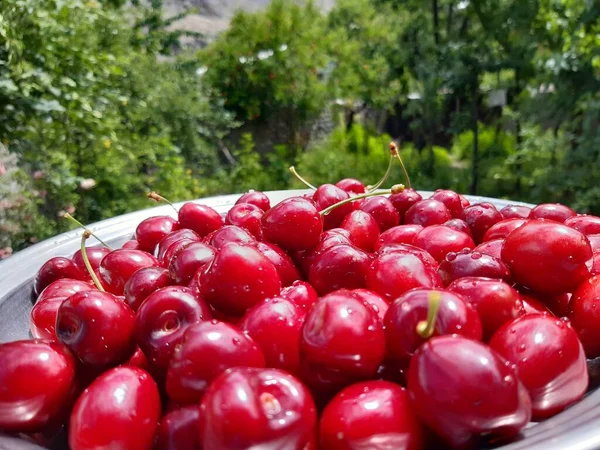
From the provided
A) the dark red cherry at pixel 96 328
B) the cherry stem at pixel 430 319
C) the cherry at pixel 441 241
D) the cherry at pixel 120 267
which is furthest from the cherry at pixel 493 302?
the cherry at pixel 120 267

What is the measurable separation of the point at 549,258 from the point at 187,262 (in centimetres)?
54

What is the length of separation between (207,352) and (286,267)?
31 cm

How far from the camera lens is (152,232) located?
1136mm

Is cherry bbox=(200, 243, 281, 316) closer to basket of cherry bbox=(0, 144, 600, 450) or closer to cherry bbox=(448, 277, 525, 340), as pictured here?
basket of cherry bbox=(0, 144, 600, 450)

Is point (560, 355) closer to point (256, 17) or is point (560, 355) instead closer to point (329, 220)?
point (329, 220)

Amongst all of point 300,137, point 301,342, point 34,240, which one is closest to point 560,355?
point 301,342

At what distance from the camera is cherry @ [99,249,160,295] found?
927mm

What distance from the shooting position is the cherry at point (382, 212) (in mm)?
1147

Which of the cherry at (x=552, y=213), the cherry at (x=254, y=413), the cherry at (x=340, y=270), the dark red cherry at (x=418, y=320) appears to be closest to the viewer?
the cherry at (x=254, y=413)

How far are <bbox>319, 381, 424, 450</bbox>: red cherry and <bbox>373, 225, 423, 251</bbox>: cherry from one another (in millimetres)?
475

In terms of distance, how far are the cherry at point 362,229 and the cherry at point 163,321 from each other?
43 cm

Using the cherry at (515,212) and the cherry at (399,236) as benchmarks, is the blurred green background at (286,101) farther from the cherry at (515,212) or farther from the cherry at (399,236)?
the cherry at (515,212)

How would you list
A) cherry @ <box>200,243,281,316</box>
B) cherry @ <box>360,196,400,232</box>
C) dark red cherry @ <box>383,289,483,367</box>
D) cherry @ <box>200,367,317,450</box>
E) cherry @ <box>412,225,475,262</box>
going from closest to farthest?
cherry @ <box>200,367,317,450</box> < dark red cherry @ <box>383,289,483,367</box> < cherry @ <box>200,243,281,316</box> < cherry @ <box>412,225,475,262</box> < cherry @ <box>360,196,400,232</box>

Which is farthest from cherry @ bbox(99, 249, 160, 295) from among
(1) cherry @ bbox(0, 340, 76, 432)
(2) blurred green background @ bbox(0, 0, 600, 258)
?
(2) blurred green background @ bbox(0, 0, 600, 258)
